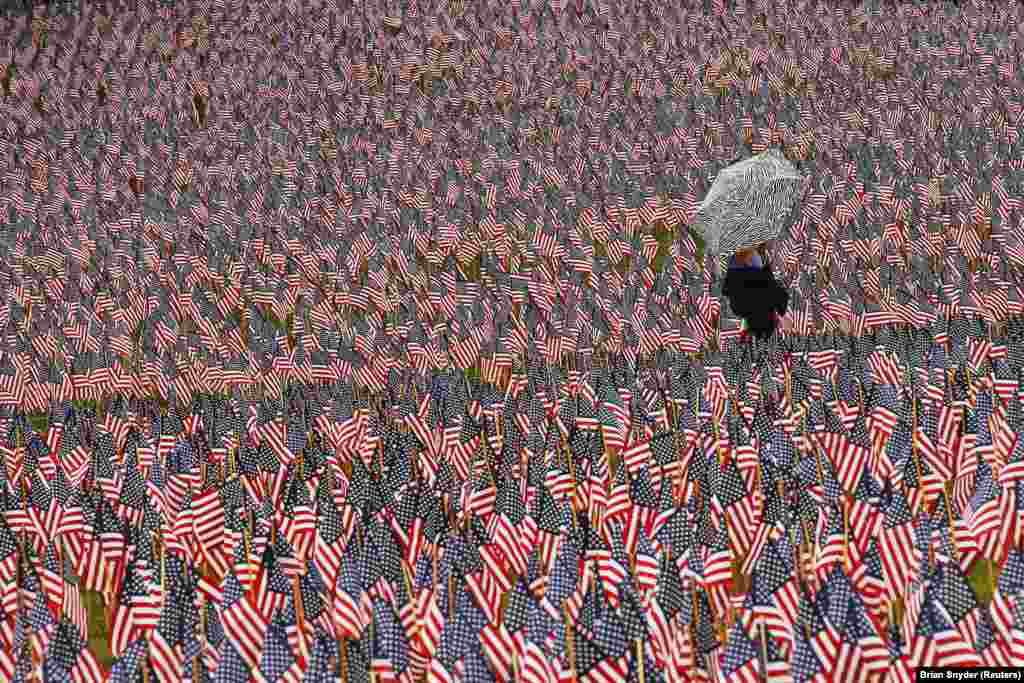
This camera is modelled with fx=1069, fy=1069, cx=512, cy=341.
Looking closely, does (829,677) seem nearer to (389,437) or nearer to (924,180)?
(389,437)

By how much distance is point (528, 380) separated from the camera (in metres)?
12.5

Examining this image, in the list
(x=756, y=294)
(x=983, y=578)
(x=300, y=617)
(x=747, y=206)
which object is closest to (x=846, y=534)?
(x=983, y=578)

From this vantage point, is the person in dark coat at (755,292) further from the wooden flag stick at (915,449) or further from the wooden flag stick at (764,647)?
the wooden flag stick at (764,647)

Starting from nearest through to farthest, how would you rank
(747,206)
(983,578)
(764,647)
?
1. (764,647)
2. (983,578)
3. (747,206)

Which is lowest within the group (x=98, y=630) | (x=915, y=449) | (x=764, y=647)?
(x=98, y=630)

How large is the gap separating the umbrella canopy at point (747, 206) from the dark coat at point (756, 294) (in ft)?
1.19

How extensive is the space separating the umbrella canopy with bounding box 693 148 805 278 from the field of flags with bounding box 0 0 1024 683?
1.32 m

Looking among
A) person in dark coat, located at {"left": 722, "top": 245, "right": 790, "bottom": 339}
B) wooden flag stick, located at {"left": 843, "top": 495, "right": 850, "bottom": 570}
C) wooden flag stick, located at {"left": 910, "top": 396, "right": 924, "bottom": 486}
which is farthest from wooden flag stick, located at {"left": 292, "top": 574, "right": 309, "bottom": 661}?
person in dark coat, located at {"left": 722, "top": 245, "right": 790, "bottom": 339}

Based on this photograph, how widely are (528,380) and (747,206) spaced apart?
3.22 metres

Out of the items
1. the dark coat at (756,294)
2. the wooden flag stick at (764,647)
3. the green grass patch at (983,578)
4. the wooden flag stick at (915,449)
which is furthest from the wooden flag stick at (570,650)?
the dark coat at (756,294)

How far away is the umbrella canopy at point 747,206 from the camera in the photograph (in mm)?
12297

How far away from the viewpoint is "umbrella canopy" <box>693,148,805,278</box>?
12.3 metres

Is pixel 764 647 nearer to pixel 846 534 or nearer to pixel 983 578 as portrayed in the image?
pixel 846 534

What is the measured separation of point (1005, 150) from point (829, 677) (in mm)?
15263
